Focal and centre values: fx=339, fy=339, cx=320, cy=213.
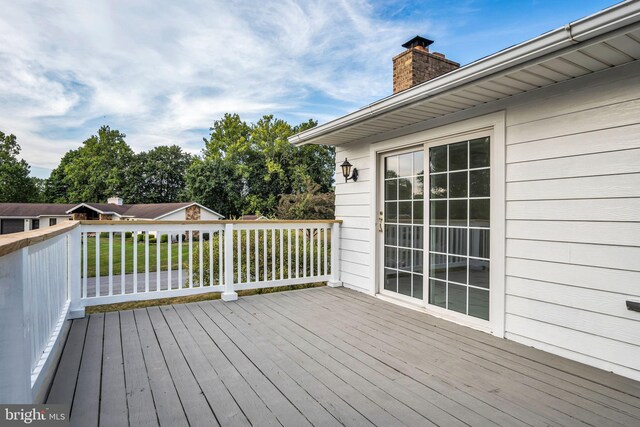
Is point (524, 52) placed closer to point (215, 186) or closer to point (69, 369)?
point (69, 369)

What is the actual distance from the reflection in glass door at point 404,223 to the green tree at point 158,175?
116 ft

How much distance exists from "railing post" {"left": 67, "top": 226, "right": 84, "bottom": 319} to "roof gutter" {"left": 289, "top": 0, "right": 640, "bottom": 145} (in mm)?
3210

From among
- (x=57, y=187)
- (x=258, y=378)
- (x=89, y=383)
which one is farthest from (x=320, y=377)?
(x=57, y=187)

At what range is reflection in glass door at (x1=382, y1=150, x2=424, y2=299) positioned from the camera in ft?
12.4

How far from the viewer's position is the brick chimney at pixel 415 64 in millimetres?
4602

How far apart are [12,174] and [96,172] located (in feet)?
26.3

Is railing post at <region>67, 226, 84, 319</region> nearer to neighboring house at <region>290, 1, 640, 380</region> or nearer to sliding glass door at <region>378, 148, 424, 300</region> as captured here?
neighboring house at <region>290, 1, 640, 380</region>

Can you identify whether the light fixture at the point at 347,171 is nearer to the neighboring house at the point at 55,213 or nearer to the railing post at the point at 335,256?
the railing post at the point at 335,256

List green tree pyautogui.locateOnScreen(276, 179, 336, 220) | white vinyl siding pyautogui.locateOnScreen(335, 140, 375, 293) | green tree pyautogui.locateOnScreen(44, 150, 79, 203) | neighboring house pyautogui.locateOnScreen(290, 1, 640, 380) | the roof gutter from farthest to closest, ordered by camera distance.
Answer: green tree pyautogui.locateOnScreen(44, 150, 79, 203) → green tree pyautogui.locateOnScreen(276, 179, 336, 220) → white vinyl siding pyautogui.locateOnScreen(335, 140, 375, 293) → neighboring house pyautogui.locateOnScreen(290, 1, 640, 380) → the roof gutter

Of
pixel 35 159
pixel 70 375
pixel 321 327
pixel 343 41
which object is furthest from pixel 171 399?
pixel 35 159

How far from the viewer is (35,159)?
124 feet

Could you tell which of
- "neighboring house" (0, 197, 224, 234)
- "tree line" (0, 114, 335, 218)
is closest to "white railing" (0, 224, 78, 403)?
"tree line" (0, 114, 335, 218)

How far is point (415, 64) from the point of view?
460 centimetres

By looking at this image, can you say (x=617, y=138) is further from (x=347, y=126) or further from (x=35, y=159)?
(x=35, y=159)
